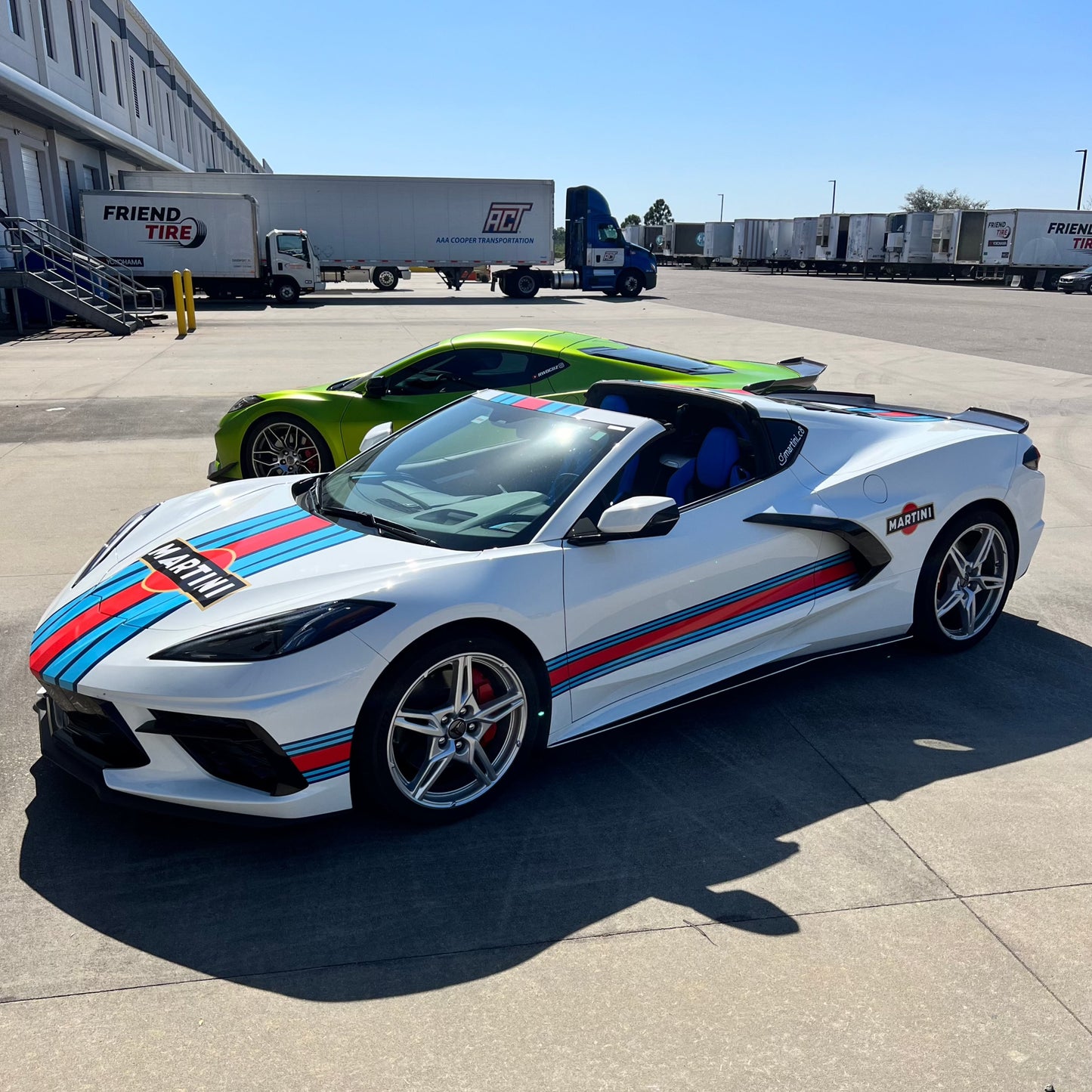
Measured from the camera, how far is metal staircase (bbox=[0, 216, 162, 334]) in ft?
73.0

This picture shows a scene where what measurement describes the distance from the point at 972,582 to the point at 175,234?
30002mm

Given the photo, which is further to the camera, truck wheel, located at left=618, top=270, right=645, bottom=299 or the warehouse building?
truck wheel, located at left=618, top=270, right=645, bottom=299

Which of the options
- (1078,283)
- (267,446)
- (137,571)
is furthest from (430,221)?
(137,571)

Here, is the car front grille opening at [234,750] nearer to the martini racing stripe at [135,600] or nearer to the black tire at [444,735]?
the black tire at [444,735]

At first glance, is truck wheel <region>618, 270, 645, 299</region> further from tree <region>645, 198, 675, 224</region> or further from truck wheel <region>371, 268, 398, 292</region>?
tree <region>645, 198, 675, 224</region>

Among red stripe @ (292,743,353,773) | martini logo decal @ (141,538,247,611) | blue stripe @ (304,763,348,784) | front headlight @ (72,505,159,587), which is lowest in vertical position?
blue stripe @ (304,763,348,784)

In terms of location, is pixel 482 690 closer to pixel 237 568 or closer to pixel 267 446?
pixel 237 568

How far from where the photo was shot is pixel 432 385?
7801 millimetres

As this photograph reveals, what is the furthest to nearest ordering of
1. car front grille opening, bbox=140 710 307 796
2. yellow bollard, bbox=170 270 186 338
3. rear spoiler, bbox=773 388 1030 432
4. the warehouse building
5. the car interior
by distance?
1. the warehouse building
2. yellow bollard, bbox=170 270 186 338
3. rear spoiler, bbox=773 388 1030 432
4. the car interior
5. car front grille opening, bbox=140 710 307 796

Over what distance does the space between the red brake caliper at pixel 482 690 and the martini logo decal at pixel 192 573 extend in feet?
2.81

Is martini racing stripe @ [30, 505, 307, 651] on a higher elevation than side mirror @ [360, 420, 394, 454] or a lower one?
lower

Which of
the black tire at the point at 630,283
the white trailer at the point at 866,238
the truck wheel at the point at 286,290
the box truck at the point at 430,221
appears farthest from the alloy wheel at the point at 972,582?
the white trailer at the point at 866,238

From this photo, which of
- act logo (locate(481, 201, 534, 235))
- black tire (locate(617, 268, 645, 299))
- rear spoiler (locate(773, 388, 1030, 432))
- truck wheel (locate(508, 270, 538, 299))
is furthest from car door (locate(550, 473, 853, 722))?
black tire (locate(617, 268, 645, 299))

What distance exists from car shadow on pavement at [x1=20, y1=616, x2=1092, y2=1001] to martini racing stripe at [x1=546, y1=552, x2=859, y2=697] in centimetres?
45
